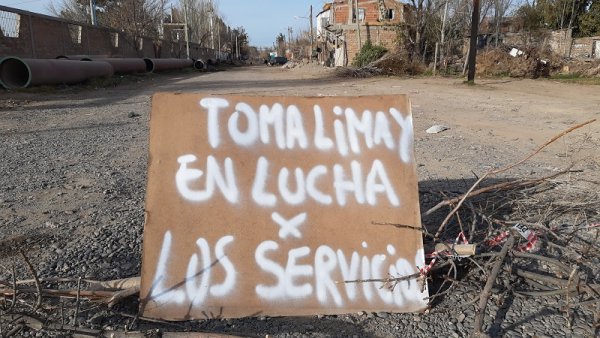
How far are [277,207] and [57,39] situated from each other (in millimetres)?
20144

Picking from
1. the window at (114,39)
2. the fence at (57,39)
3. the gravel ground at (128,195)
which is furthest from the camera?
the window at (114,39)

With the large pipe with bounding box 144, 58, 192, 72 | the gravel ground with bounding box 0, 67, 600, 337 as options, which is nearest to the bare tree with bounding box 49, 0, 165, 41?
the large pipe with bounding box 144, 58, 192, 72

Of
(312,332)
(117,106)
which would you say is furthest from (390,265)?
(117,106)

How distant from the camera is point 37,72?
12438 millimetres

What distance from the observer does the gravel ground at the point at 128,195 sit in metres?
2.08

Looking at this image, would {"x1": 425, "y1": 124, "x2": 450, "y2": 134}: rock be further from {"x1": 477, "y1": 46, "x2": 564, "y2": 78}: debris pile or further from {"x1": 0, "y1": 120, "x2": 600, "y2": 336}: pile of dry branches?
{"x1": 477, "y1": 46, "x2": 564, "y2": 78}: debris pile

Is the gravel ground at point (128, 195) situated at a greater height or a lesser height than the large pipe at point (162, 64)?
lesser

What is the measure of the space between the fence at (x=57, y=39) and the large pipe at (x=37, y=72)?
2050mm

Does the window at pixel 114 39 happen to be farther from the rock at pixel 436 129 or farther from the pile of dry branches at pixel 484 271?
the pile of dry branches at pixel 484 271

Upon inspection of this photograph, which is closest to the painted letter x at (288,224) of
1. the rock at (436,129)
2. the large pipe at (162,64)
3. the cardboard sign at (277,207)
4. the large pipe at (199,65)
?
the cardboard sign at (277,207)

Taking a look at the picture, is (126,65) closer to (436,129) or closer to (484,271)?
(436,129)

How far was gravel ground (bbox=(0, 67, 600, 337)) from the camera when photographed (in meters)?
2.08

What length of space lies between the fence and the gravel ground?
6.74 metres

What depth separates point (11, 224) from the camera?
3201 millimetres
